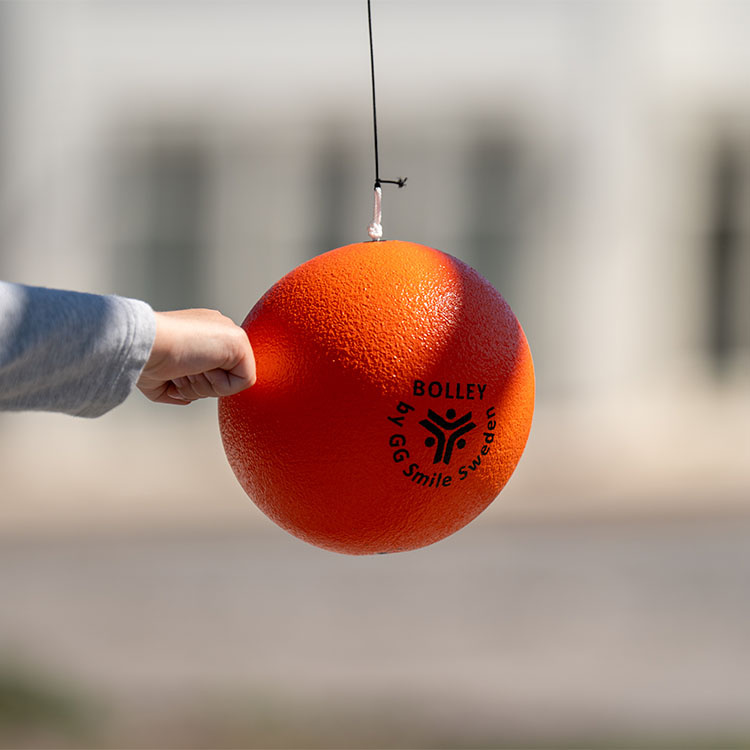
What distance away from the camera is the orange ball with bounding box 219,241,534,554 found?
2191mm

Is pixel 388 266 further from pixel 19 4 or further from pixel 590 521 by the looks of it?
pixel 19 4

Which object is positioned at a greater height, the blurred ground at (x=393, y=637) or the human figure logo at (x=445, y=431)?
the human figure logo at (x=445, y=431)

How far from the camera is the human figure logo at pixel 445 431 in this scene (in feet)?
7.20

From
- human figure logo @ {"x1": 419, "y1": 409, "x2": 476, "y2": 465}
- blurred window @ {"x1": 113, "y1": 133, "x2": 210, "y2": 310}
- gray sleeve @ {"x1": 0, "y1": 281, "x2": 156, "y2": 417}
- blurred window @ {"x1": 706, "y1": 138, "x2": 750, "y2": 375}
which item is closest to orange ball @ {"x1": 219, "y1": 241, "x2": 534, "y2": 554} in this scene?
human figure logo @ {"x1": 419, "y1": 409, "x2": 476, "y2": 465}

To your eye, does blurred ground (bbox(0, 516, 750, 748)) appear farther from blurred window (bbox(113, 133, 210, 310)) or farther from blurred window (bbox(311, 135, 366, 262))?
blurred window (bbox(311, 135, 366, 262))

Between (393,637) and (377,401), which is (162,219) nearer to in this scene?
(393,637)

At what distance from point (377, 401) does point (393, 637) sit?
5495 mm

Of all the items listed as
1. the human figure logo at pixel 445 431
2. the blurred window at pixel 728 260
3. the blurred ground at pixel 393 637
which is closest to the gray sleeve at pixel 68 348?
the human figure logo at pixel 445 431

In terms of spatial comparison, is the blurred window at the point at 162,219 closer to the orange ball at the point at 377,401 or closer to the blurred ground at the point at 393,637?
the blurred ground at the point at 393,637

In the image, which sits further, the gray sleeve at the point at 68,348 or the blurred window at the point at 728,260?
the blurred window at the point at 728,260

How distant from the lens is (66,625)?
Result: 295 inches

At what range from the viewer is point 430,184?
10.4 metres

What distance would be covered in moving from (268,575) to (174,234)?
147 inches

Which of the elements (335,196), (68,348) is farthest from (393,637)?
(68,348)
